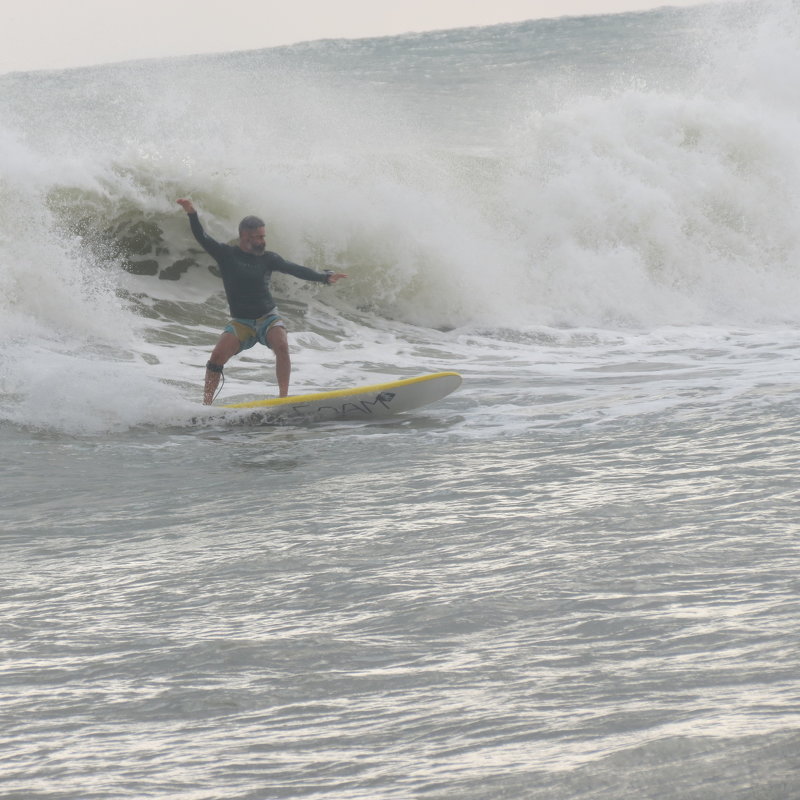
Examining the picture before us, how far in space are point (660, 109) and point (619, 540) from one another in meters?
15.5

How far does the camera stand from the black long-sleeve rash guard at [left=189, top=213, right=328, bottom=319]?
8.70 metres

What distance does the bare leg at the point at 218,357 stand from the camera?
8641 mm

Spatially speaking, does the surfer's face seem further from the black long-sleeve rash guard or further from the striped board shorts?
the striped board shorts

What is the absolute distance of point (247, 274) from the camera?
8742mm

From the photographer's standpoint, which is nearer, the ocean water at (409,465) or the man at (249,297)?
the ocean water at (409,465)

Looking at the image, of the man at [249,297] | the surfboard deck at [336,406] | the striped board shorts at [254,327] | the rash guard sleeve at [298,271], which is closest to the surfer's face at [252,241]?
the man at [249,297]

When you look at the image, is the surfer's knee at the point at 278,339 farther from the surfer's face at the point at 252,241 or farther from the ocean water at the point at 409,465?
the ocean water at the point at 409,465

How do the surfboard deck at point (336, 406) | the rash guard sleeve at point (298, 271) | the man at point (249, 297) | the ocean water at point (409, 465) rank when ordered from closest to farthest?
1. the ocean water at point (409, 465)
2. the surfboard deck at point (336, 406)
3. the rash guard sleeve at point (298, 271)
4. the man at point (249, 297)

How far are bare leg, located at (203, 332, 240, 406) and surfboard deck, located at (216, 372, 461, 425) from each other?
1.29ft

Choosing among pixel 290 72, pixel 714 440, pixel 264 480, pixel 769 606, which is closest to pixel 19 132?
pixel 264 480

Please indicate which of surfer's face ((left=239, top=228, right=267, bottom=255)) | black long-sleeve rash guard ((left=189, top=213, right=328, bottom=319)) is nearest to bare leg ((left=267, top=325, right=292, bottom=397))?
black long-sleeve rash guard ((left=189, top=213, right=328, bottom=319))

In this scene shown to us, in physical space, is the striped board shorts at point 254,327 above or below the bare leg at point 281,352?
above

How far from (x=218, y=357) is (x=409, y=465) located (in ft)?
8.65

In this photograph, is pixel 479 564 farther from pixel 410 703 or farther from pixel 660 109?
pixel 660 109
